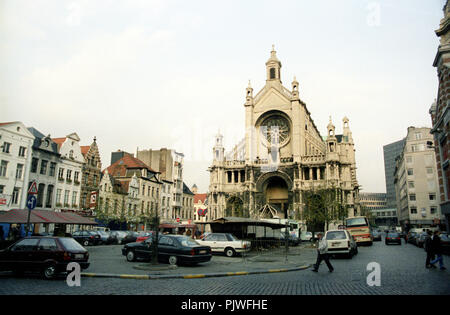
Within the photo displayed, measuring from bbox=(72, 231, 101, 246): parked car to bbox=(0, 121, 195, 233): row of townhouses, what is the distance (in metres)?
6.34

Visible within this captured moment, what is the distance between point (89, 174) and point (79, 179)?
2070mm

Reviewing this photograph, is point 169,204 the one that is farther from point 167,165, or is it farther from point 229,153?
point 229,153

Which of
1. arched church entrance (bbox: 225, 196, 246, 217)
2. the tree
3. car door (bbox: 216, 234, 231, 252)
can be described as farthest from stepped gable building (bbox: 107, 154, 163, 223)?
car door (bbox: 216, 234, 231, 252)

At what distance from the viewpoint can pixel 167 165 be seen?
66000 mm

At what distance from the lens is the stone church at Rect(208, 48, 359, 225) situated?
2098 inches

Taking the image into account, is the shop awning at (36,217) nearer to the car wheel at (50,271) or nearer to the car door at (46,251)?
the car door at (46,251)

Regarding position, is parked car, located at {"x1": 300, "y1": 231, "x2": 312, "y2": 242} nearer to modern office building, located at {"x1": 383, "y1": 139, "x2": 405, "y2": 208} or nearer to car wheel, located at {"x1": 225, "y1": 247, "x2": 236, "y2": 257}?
car wheel, located at {"x1": 225, "y1": 247, "x2": 236, "y2": 257}

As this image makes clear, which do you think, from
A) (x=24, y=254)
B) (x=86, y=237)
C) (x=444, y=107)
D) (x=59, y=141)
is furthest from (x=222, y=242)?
(x=59, y=141)

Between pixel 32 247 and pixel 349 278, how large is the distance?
11.5 m

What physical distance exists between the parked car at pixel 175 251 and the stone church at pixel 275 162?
116 feet

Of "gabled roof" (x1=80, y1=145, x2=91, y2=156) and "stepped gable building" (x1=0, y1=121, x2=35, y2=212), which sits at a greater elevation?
"gabled roof" (x1=80, y1=145, x2=91, y2=156)

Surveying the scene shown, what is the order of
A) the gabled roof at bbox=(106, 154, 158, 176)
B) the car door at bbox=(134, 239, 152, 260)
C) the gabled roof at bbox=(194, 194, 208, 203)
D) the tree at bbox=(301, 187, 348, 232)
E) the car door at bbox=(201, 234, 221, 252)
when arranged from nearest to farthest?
the car door at bbox=(134, 239, 152, 260) → the car door at bbox=(201, 234, 221, 252) → the tree at bbox=(301, 187, 348, 232) → the gabled roof at bbox=(106, 154, 158, 176) → the gabled roof at bbox=(194, 194, 208, 203)

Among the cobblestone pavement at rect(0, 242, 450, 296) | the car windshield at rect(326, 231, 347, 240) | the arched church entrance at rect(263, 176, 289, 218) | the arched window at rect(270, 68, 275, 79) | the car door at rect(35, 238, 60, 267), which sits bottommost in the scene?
the cobblestone pavement at rect(0, 242, 450, 296)
